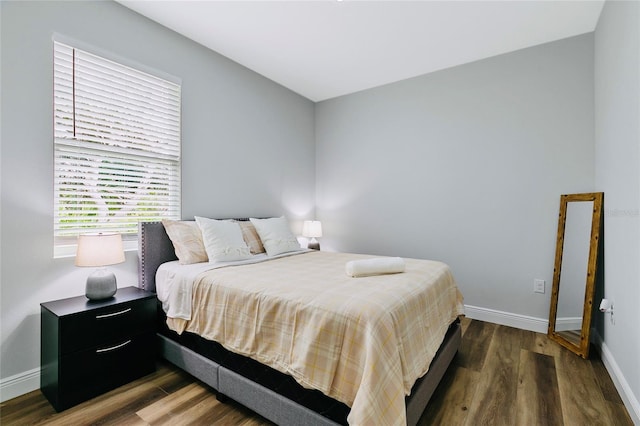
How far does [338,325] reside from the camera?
139cm

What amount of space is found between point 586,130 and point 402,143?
1.73 m

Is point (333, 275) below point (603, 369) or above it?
above

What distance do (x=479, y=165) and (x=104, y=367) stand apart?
12.0 feet

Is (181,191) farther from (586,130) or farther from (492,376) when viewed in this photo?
(586,130)

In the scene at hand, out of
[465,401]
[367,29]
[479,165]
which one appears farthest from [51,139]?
[479,165]

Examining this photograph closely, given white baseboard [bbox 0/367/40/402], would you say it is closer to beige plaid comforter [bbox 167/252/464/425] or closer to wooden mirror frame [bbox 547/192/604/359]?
beige plaid comforter [bbox 167/252/464/425]

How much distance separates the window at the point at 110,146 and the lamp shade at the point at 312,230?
175 centimetres

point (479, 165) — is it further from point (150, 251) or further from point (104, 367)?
point (104, 367)

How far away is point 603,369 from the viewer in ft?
7.36

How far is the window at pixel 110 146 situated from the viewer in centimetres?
215

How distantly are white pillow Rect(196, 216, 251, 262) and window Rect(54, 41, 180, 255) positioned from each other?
448mm

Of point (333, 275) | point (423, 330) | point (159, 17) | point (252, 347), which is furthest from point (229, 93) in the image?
point (423, 330)

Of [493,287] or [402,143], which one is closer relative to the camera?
[493,287]

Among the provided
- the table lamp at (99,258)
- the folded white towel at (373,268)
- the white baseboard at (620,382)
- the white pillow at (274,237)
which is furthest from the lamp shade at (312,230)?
the white baseboard at (620,382)
